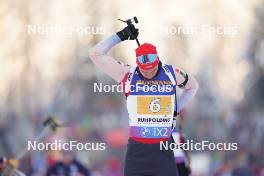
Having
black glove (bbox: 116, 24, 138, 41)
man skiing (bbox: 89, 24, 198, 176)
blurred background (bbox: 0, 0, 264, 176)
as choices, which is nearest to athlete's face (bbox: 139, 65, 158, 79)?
man skiing (bbox: 89, 24, 198, 176)

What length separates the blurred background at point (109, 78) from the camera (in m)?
5.67

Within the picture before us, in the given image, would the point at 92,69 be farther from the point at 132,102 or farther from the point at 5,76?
the point at 132,102

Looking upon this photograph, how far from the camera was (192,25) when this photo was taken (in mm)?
5723

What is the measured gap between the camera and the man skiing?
4406 mm

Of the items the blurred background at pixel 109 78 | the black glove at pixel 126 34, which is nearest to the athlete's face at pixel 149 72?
the black glove at pixel 126 34

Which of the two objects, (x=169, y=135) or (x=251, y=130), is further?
(x=251, y=130)

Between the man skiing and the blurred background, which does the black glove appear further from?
the blurred background

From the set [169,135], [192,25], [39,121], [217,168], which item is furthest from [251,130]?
[39,121]

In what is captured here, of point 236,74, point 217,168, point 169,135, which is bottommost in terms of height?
point 217,168

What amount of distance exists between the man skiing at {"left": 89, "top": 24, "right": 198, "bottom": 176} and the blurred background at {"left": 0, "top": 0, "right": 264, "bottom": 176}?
0.98 meters

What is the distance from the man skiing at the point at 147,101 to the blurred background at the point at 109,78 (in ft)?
3.21

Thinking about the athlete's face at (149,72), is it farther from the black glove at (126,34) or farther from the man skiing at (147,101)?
the black glove at (126,34)

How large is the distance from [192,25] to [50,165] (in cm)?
174

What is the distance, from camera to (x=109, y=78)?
18.7ft
